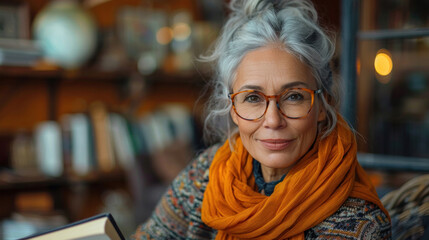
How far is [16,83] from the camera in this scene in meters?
2.75

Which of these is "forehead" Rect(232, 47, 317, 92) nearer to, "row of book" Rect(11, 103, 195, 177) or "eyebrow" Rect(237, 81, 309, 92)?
"eyebrow" Rect(237, 81, 309, 92)

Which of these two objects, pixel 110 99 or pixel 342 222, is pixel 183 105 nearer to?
pixel 110 99

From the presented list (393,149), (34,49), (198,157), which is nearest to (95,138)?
(34,49)

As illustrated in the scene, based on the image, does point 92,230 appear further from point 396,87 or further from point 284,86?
point 396,87

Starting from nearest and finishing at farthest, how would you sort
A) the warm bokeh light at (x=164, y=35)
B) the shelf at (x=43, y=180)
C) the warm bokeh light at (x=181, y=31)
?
the shelf at (x=43, y=180), the warm bokeh light at (x=164, y=35), the warm bokeh light at (x=181, y=31)

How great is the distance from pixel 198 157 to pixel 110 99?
211 centimetres

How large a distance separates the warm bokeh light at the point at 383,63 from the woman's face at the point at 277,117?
278cm

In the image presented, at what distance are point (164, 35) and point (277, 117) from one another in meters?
2.36

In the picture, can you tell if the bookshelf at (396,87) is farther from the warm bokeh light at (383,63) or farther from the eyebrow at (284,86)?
the eyebrow at (284,86)

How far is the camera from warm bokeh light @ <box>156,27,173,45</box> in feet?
10.3

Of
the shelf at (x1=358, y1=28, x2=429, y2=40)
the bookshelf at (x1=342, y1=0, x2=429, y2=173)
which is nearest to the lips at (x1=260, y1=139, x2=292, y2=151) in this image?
the shelf at (x1=358, y1=28, x2=429, y2=40)

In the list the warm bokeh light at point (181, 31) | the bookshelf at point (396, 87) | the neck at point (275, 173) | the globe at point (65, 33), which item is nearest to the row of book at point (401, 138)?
the bookshelf at point (396, 87)

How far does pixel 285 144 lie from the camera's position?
936 millimetres

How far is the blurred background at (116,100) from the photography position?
2.52m
